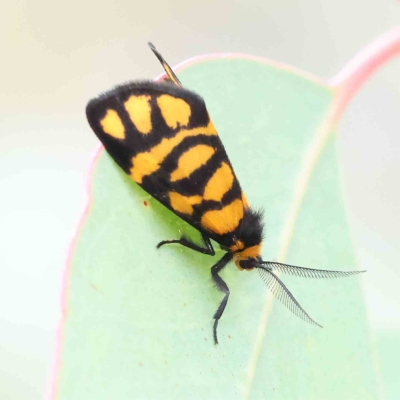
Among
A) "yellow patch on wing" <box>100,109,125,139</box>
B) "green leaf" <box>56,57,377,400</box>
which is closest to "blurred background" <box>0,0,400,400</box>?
"green leaf" <box>56,57,377,400</box>

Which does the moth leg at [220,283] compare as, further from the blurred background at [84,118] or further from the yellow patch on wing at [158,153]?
the blurred background at [84,118]

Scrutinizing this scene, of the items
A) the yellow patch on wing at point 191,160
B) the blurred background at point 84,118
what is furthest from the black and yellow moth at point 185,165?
the blurred background at point 84,118

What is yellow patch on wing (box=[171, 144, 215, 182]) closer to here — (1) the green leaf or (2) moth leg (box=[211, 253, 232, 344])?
(1) the green leaf

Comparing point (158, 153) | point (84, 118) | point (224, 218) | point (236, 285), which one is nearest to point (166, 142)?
point (158, 153)

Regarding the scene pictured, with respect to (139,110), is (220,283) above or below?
below

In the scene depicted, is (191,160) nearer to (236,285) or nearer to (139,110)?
(139,110)
